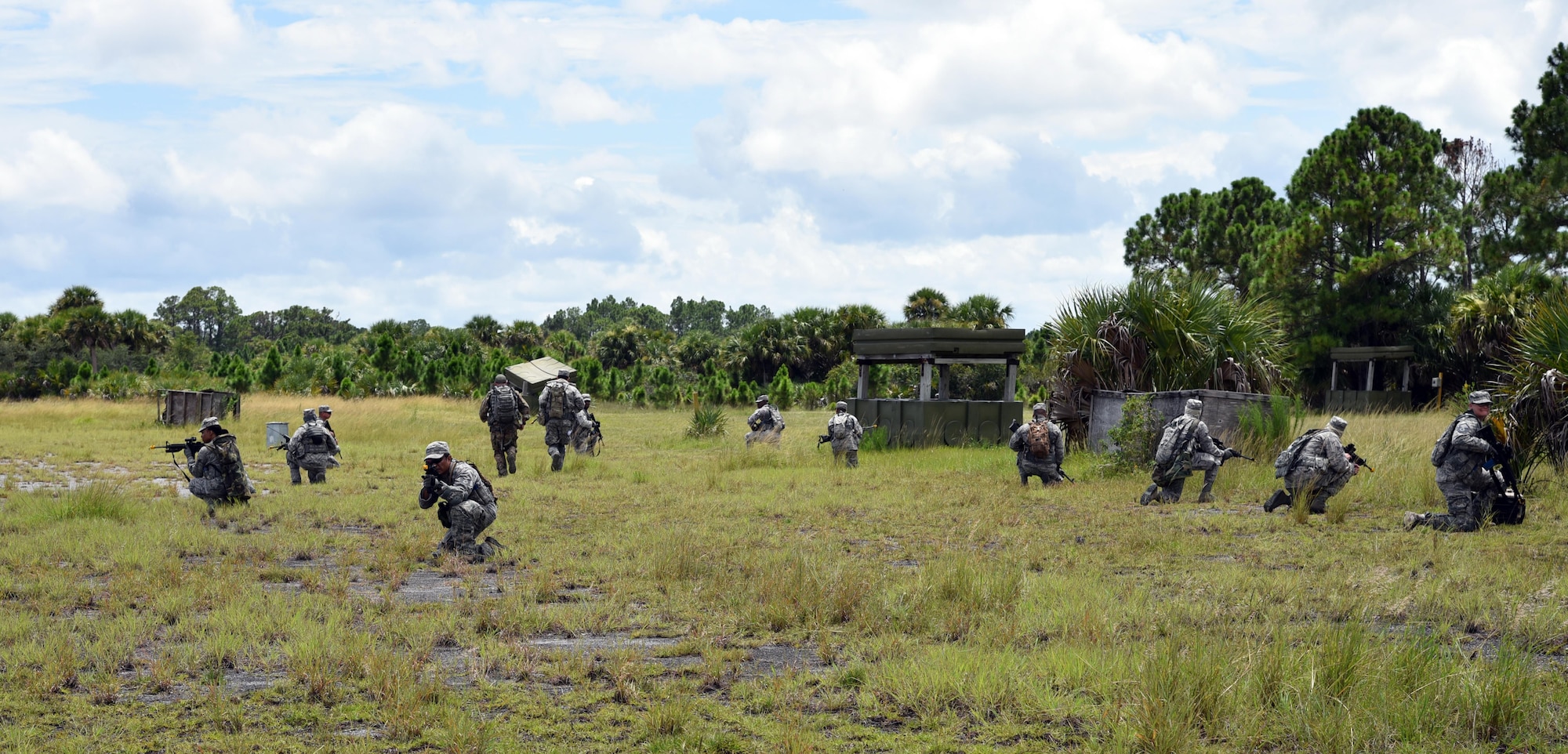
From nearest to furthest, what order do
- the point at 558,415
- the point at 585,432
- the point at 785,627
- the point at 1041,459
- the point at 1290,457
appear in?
the point at 785,627, the point at 1290,457, the point at 1041,459, the point at 558,415, the point at 585,432

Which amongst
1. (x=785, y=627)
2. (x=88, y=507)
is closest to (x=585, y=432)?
(x=88, y=507)

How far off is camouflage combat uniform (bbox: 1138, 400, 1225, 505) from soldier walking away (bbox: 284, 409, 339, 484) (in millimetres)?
10906

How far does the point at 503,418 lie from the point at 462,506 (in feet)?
26.3

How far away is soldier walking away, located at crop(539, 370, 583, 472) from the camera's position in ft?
62.2

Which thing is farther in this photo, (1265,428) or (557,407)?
(557,407)

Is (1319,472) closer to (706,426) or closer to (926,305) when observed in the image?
(706,426)

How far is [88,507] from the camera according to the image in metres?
12.8

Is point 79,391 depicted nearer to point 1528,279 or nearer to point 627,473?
point 627,473

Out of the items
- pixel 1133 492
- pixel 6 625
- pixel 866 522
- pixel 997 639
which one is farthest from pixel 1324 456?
pixel 6 625

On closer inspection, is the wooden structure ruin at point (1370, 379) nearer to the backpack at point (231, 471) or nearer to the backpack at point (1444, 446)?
the backpack at point (1444, 446)

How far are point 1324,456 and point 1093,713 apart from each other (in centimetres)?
853

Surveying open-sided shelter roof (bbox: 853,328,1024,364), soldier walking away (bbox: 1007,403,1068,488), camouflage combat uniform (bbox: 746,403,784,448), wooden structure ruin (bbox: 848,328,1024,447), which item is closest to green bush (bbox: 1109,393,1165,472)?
soldier walking away (bbox: 1007,403,1068,488)

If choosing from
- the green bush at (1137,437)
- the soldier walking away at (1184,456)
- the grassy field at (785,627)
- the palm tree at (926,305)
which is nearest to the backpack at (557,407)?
the grassy field at (785,627)

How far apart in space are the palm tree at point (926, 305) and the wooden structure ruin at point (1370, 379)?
17.7 meters
